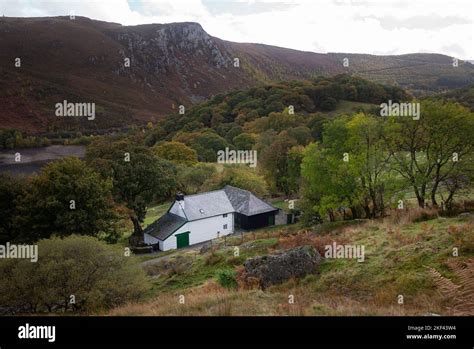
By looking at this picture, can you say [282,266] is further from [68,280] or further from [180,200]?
[180,200]

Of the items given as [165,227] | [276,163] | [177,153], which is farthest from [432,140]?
[177,153]

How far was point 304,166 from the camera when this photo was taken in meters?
34.2

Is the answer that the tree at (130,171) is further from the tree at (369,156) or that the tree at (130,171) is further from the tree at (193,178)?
the tree at (369,156)

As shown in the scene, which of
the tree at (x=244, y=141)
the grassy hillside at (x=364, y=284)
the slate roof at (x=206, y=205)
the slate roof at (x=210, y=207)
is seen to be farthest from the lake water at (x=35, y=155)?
the grassy hillside at (x=364, y=284)

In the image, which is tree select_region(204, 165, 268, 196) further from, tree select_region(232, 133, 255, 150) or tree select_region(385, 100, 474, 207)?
tree select_region(232, 133, 255, 150)

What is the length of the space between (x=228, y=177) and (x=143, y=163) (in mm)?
19439

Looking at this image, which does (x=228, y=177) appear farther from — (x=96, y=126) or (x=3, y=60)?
(x=3, y=60)

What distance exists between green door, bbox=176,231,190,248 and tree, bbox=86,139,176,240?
4.95 meters

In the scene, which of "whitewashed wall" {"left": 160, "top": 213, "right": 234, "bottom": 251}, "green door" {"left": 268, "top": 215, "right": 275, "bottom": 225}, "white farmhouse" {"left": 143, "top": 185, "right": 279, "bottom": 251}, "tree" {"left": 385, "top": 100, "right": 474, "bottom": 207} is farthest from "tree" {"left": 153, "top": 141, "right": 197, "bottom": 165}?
"tree" {"left": 385, "top": 100, "right": 474, "bottom": 207}

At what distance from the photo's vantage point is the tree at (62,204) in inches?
1221

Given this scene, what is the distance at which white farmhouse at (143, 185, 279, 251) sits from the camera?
145 ft

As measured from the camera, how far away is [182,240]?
146ft

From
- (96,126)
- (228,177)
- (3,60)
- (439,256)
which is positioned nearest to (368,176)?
(439,256)

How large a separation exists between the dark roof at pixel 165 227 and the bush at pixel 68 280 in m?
23.5
